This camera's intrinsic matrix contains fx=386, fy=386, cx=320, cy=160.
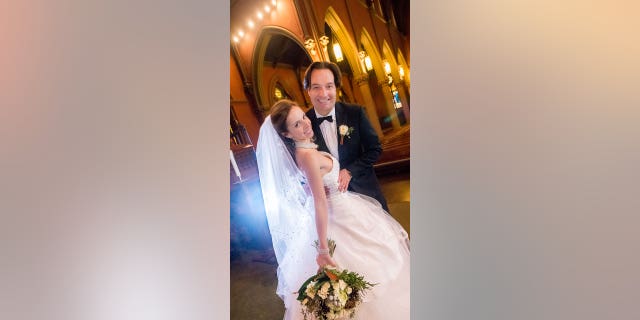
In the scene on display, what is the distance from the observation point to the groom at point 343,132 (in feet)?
6.79

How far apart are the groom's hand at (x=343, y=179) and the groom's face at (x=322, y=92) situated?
1.10 feet

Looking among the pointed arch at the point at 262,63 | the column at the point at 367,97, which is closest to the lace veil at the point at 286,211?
the pointed arch at the point at 262,63

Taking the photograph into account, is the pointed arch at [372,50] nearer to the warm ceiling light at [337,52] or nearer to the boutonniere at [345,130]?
the warm ceiling light at [337,52]

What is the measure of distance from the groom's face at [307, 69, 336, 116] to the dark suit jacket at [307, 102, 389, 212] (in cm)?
4

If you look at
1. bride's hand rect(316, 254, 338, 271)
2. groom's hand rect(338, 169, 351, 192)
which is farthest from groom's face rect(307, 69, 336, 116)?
bride's hand rect(316, 254, 338, 271)

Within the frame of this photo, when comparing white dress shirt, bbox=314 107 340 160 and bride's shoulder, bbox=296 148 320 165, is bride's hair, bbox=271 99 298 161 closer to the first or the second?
bride's shoulder, bbox=296 148 320 165

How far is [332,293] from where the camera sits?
1913mm

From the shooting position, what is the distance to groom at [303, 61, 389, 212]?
2070 millimetres

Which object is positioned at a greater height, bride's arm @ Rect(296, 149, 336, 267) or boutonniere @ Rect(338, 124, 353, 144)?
boutonniere @ Rect(338, 124, 353, 144)

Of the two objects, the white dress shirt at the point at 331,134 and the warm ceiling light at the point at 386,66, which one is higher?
the warm ceiling light at the point at 386,66
